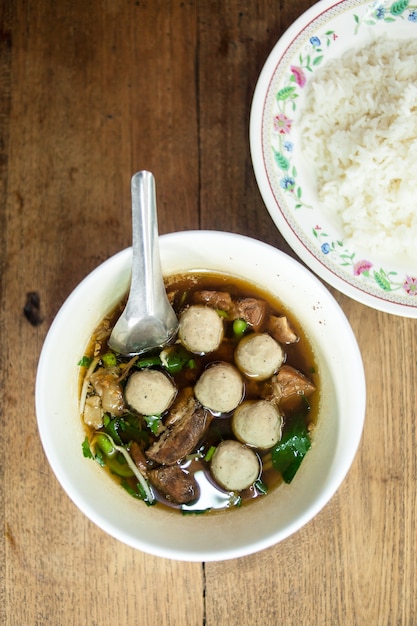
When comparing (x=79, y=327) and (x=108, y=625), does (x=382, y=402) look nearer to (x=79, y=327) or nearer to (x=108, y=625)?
(x=79, y=327)

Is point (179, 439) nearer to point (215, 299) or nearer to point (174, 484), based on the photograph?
point (174, 484)

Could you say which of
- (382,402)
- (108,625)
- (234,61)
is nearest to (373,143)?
(234,61)

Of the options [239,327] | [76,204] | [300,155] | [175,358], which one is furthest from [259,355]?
[76,204]

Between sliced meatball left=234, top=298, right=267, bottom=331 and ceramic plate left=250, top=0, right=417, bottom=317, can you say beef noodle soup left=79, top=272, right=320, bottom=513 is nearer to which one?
sliced meatball left=234, top=298, right=267, bottom=331

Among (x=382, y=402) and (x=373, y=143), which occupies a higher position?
(x=373, y=143)

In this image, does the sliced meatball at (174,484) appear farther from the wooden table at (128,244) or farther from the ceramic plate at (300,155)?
the ceramic plate at (300,155)

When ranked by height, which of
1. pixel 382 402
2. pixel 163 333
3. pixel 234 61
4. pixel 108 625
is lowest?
pixel 108 625

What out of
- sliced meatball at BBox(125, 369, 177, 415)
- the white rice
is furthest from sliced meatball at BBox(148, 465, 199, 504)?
the white rice
